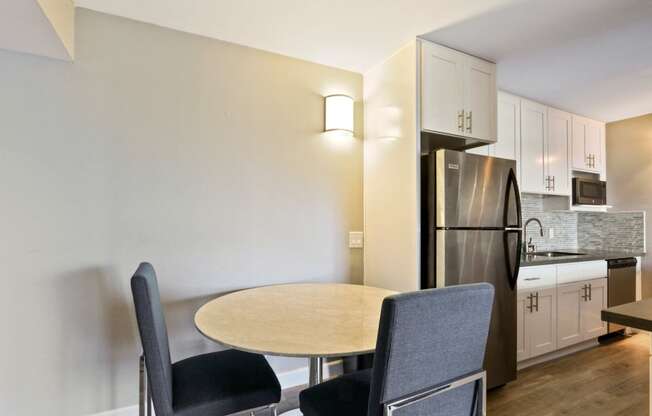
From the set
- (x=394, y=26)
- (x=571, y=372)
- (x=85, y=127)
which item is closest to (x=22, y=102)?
(x=85, y=127)

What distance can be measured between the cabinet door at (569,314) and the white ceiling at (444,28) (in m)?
1.81

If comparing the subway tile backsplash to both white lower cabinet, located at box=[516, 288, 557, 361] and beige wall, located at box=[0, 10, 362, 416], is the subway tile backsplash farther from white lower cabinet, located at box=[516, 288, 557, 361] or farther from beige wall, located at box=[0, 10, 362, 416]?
beige wall, located at box=[0, 10, 362, 416]

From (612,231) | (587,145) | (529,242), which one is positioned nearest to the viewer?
(529,242)

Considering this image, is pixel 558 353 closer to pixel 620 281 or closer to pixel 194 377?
pixel 620 281

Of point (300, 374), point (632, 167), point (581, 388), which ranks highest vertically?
point (632, 167)

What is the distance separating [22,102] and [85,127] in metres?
0.30

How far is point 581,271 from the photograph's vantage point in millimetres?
3025

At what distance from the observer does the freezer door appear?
7.06 feet

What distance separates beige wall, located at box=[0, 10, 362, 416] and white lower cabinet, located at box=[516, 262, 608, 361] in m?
1.66

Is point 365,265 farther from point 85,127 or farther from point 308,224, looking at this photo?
point 85,127

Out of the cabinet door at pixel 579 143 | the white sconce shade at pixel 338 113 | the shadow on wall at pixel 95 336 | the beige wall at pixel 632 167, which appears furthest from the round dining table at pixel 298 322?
the beige wall at pixel 632 167

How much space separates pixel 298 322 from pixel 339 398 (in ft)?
1.06

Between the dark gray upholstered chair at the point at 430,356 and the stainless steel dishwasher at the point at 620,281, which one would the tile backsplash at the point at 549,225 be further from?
the dark gray upholstered chair at the point at 430,356

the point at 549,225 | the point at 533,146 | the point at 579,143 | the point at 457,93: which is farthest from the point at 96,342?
the point at 579,143
